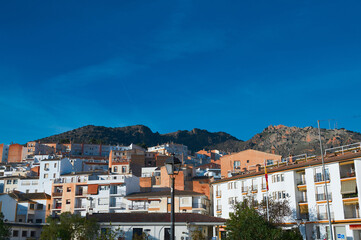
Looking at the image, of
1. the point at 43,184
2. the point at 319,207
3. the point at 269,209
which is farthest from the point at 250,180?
the point at 43,184

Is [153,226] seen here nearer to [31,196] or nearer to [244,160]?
[244,160]

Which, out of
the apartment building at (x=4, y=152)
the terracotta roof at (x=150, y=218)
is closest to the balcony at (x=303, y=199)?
the terracotta roof at (x=150, y=218)

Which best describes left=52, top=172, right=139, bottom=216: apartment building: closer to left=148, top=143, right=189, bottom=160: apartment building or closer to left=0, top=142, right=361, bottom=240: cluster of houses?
left=0, top=142, right=361, bottom=240: cluster of houses

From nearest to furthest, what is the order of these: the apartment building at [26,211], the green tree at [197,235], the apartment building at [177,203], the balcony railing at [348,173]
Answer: the green tree at [197,235], the balcony railing at [348,173], the apartment building at [26,211], the apartment building at [177,203]

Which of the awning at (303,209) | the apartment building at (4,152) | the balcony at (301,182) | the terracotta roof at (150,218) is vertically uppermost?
the apartment building at (4,152)

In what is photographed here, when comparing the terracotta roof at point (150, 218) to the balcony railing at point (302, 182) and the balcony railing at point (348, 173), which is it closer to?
the balcony railing at point (302, 182)

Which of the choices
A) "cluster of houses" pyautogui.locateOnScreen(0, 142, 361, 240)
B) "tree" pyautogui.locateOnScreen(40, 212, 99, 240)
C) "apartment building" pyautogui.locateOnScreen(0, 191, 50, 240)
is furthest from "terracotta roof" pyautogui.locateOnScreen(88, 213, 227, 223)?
"apartment building" pyautogui.locateOnScreen(0, 191, 50, 240)

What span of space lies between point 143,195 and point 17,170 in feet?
188

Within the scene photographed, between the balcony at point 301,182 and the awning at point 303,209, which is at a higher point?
the balcony at point 301,182

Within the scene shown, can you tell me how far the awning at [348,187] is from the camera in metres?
47.9

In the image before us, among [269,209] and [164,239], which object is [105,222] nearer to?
[164,239]

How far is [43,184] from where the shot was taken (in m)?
97.5

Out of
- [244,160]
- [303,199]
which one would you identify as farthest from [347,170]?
[244,160]

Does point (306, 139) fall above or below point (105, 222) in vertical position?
above
